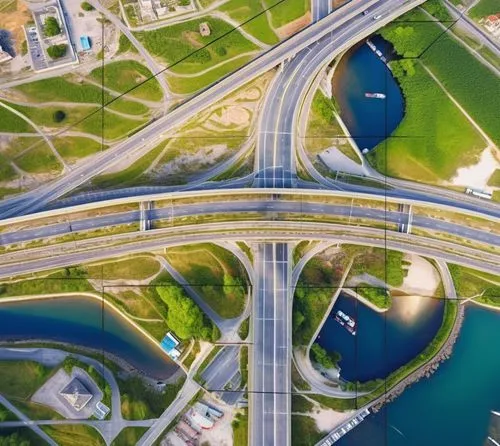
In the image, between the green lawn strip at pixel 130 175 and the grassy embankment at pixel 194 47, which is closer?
the green lawn strip at pixel 130 175

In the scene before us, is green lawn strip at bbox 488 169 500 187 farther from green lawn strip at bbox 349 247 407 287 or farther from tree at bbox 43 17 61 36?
tree at bbox 43 17 61 36

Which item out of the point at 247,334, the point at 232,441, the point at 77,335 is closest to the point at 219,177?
the point at 247,334

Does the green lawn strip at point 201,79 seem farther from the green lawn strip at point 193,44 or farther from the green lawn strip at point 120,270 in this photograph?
the green lawn strip at point 120,270

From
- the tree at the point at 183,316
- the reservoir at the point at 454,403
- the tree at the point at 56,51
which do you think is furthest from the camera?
the tree at the point at 56,51

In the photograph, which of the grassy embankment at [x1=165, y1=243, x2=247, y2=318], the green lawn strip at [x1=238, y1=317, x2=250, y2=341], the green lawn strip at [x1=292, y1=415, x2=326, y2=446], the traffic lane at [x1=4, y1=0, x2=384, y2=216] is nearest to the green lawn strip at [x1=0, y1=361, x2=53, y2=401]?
the traffic lane at [x1=4, y1=0, x2=384, y2=216]

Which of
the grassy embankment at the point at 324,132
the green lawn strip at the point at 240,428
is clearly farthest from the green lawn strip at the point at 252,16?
the green lawn strip at the point at 240,428

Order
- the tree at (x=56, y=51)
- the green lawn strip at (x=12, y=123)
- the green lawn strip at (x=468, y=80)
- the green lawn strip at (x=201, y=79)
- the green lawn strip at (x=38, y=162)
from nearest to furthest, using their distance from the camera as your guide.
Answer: the green lawn strip at (x=38, y=162) < the green lawn strip at (x=12, y=123) < the tree at (x=56, y=51) < the green lawn strip at (x=201, y=79) < the green lawn strip at (x=468, y=80)

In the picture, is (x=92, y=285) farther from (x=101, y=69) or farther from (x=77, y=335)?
(x=101, y=69)
